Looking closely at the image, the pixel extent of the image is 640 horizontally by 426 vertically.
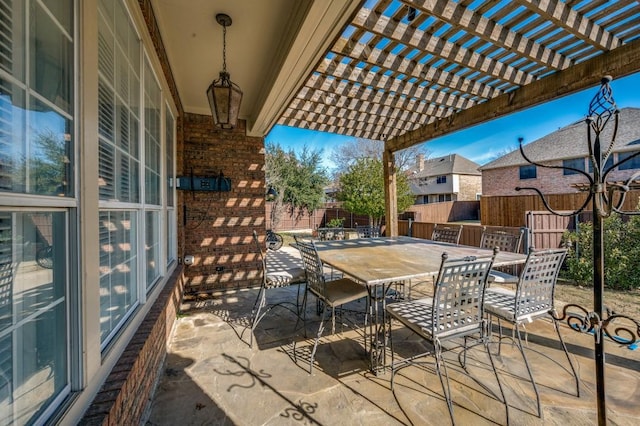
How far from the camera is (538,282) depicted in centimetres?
221

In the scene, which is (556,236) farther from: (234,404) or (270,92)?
(234,404)

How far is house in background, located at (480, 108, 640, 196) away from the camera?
11695 mm

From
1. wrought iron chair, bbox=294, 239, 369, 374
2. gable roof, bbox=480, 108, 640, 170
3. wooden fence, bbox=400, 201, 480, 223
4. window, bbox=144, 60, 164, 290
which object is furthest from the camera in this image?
wooden fence, bbox=400, 201, 480, 223

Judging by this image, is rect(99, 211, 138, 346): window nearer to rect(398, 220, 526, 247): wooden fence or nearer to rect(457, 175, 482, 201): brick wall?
rect(398, 220, 526, 247): wooden fence

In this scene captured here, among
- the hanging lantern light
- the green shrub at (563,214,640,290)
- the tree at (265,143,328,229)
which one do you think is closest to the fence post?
the green shrub at (563,214,640,290)

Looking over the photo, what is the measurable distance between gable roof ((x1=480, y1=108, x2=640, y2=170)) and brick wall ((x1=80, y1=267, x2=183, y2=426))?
13.4 meters

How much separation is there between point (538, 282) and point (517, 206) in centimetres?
→ 861

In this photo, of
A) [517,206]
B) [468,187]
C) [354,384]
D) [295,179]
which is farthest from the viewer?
[468,187]

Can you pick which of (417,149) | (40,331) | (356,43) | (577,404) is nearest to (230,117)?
(356,43)

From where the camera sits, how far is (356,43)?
2707 mm

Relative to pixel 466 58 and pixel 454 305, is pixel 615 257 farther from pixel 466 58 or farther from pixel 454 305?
pixel 454 305

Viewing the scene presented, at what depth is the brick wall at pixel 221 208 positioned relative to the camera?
436 centimetres

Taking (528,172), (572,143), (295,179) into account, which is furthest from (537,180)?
(295,179)

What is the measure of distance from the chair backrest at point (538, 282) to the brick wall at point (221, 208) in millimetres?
3740
